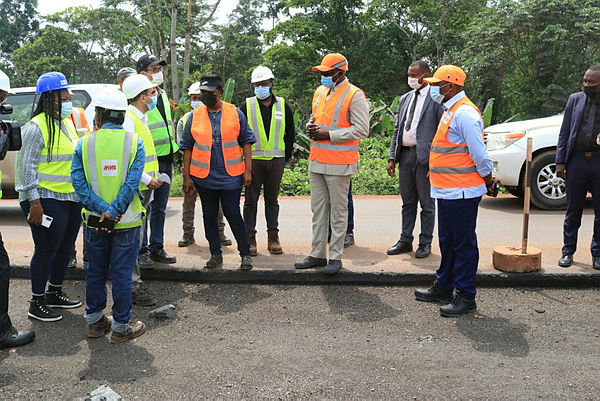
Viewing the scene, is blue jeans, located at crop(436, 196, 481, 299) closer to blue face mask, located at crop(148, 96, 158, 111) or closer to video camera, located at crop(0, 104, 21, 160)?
blue face mask, located at crop(148, 96, 158, 111)

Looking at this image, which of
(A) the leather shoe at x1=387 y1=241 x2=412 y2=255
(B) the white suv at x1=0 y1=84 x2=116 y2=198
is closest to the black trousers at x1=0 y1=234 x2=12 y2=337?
(A) the leather shoe at x1=387 y1=241 x2=412 y2=255

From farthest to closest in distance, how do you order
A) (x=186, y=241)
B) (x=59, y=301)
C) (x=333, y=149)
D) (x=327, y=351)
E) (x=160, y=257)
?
(x=186, y=241) < (x=160, y=257) < (x=333, y=149) < (x=59, y=301) < (x=327, y=351)

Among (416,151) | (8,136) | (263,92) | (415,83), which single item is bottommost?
(416,151)

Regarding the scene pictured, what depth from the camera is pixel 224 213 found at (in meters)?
5.72

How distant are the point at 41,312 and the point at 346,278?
2.64 meters

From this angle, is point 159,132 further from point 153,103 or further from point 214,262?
point 214,262

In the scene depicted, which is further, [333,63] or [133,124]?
[333,63]

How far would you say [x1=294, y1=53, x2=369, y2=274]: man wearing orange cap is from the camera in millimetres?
5527

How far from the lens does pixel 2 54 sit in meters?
48.6

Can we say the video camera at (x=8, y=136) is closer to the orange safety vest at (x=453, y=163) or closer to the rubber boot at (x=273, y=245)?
the rubber boot at (x=273, y=245)

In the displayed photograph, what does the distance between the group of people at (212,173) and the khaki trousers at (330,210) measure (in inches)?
0.5

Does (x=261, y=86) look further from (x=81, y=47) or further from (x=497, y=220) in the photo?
(x=81, y=47)

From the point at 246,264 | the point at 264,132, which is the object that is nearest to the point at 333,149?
the point at 264,132

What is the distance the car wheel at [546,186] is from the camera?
8797mm
